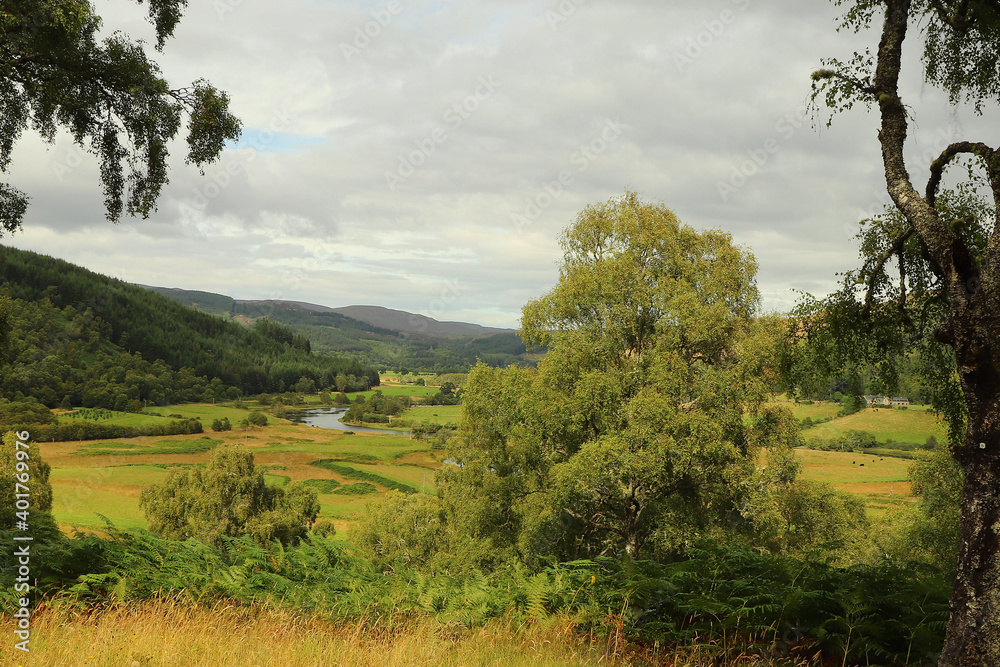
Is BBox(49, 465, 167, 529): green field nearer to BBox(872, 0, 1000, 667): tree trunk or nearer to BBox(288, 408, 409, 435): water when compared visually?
BBox(872, 0, 1000, 667): tree trunk

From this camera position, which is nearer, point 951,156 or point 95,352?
point 951,156

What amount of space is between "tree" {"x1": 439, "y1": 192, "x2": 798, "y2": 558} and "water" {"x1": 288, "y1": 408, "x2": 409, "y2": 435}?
5274 inches

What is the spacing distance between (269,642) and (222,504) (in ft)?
128

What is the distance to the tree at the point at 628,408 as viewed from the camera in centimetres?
1539

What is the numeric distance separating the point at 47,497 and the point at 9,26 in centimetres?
4506

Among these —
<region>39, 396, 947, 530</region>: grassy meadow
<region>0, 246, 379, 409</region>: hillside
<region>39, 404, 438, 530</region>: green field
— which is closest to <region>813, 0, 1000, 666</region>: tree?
<region>39, 404, 438, 530</region>: green field

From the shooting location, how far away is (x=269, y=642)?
5090 millimetres

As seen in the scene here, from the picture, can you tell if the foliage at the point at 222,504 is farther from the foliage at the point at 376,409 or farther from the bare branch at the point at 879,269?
the foliage at the point at 376,409

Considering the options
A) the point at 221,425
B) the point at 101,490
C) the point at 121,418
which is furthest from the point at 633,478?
the point at 121,418

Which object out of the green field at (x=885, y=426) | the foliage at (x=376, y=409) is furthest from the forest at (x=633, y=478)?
the foliage at (x=376, y=409)

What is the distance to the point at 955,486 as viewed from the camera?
667 inches

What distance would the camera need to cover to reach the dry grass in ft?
15.5

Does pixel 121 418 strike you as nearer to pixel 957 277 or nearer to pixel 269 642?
pixel 269 642

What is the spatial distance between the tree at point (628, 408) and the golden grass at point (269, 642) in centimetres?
893
